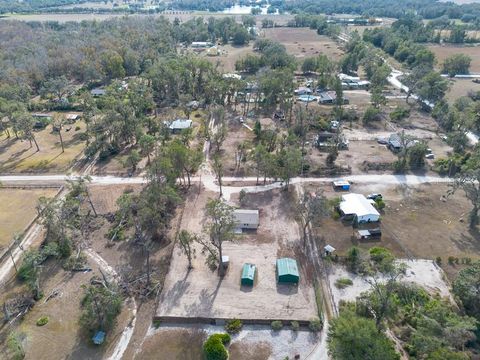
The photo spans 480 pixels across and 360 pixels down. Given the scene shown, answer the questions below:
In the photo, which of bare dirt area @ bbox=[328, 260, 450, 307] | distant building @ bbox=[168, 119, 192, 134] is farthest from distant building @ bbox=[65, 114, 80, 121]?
bare dirt area @ bbox=[328, 260, 450, 307]

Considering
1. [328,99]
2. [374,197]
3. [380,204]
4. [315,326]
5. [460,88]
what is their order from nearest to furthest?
[315,326] < [380,204] < [374,197] < [328,99] < [460,88]

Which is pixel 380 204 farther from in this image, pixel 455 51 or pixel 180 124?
pixel 455 51

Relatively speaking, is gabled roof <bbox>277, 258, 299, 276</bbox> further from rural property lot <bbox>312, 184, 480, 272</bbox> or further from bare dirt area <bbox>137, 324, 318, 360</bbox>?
bare dirt area <bbox>137, 324, 318, 360</bbox>

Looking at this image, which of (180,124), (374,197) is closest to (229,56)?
(180,124)

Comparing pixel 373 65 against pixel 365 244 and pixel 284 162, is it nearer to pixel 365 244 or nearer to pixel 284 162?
pixel 284 162

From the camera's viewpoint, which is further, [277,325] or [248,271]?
[248,271]

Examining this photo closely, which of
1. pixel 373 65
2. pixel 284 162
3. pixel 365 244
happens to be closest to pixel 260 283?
pixel 365 244

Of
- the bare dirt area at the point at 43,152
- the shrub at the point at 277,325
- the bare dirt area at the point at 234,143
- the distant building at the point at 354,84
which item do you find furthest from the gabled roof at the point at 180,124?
the shrub at the point at 277,325
